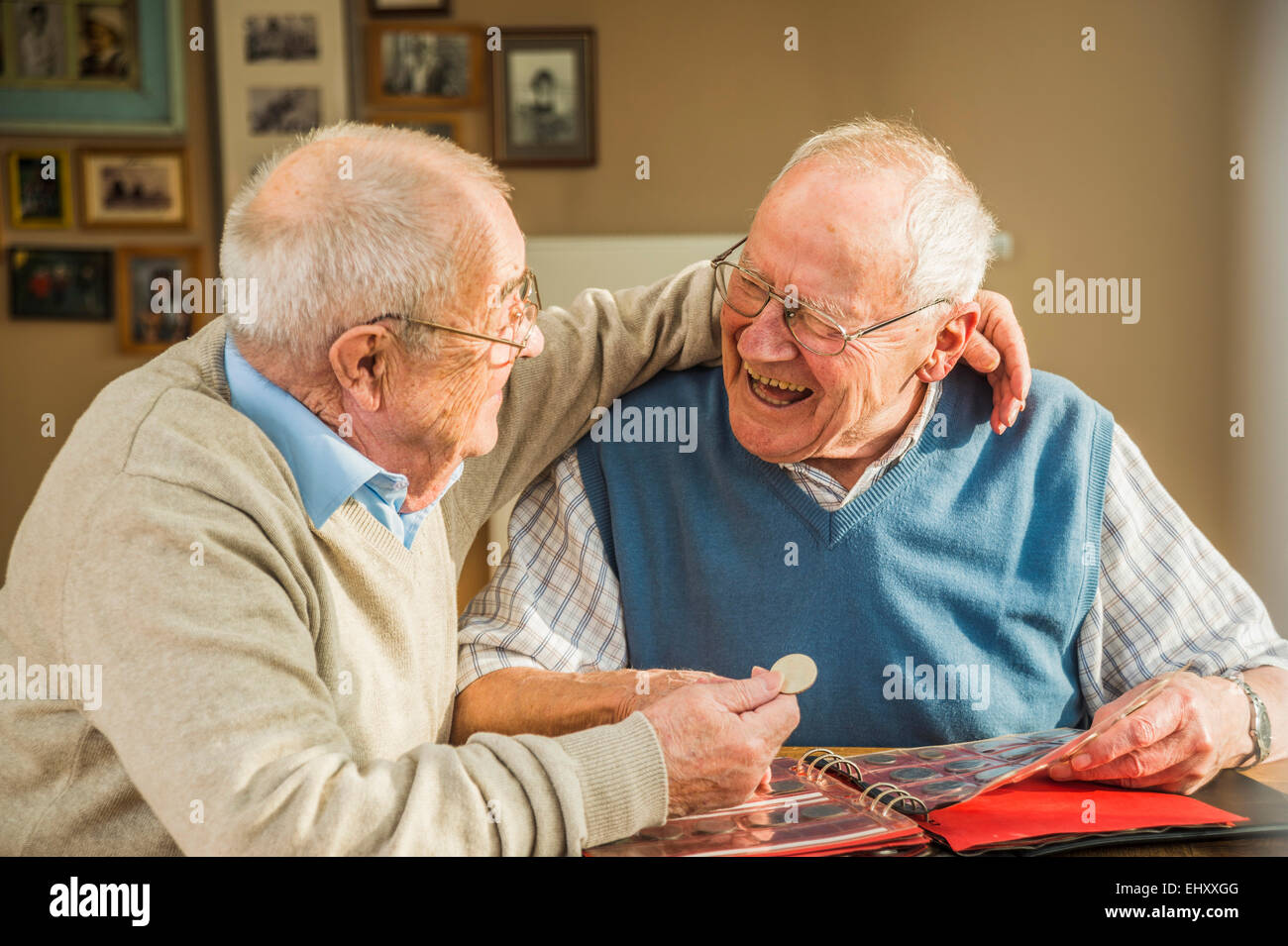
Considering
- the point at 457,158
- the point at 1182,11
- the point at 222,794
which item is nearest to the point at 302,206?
the point at 457,158

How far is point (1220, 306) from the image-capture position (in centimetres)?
232

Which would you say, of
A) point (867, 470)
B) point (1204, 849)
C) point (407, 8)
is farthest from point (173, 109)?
point (1204, 849)

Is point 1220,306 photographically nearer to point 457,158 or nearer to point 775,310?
point 775,310

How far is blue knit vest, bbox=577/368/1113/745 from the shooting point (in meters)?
1.33

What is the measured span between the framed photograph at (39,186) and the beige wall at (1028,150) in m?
0.46

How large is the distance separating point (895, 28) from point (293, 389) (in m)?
1.57

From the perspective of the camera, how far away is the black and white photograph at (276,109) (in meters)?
2.51

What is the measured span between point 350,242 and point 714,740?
0.55m

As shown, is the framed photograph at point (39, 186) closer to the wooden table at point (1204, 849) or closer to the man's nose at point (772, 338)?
the man's nose at point (772, 338)

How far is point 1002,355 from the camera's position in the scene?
139 cm

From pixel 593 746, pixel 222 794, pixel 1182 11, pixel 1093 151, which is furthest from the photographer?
pixel 1093 151

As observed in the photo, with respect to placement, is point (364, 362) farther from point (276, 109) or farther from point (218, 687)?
point (276, 109)

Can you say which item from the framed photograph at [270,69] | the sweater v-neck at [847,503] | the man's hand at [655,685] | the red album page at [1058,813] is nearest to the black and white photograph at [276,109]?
the framed photograph at [270,69]
